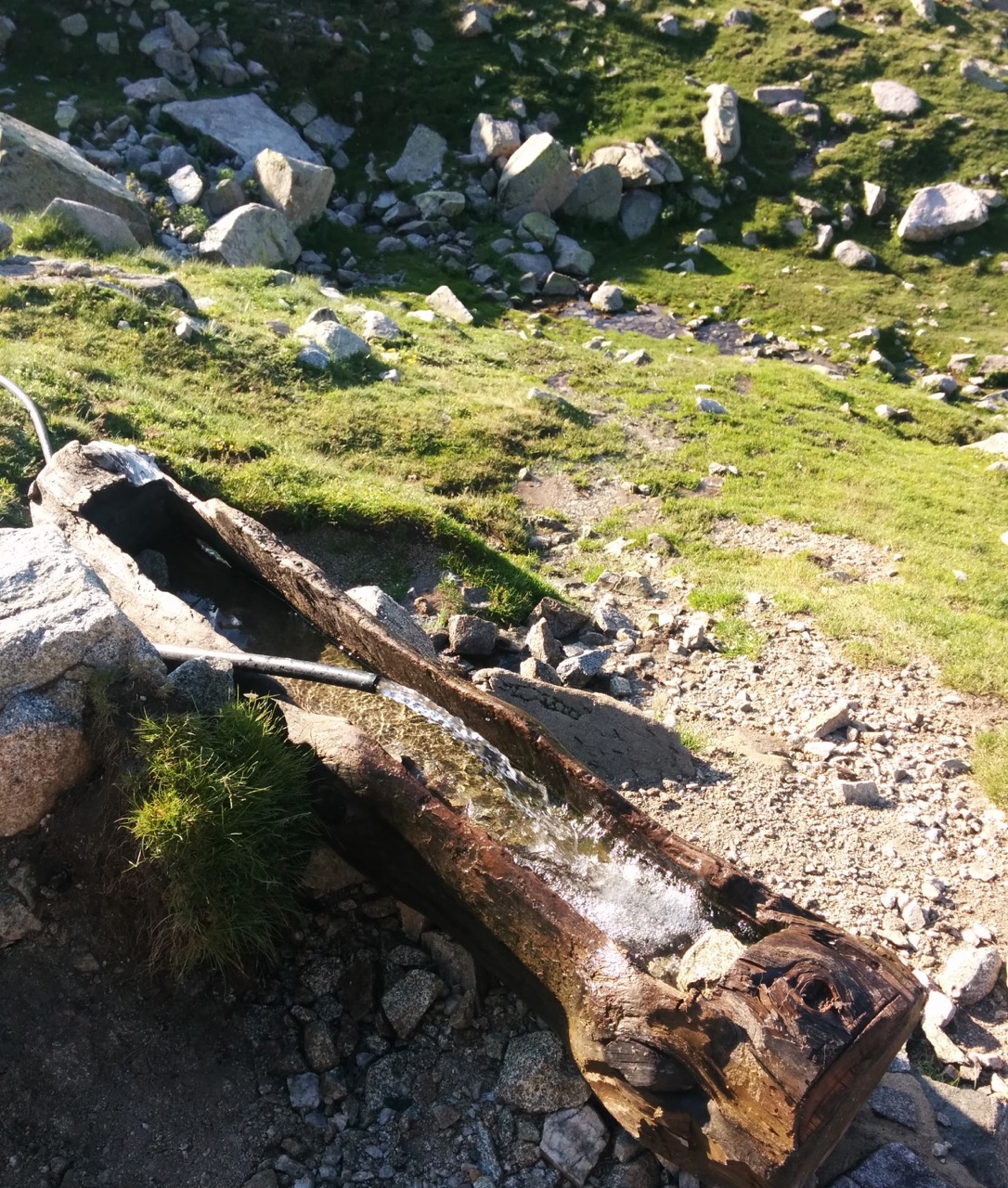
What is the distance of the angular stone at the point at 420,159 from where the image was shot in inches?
916

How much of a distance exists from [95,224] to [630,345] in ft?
30.8

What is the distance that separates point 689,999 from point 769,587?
21.7 ft

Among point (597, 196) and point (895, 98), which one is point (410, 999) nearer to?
point (597, 196)

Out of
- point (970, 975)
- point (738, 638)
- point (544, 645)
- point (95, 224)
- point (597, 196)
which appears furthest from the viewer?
point (597, 196)

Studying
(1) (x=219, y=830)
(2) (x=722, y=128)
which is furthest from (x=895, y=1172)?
(2) (x=722, y=128)

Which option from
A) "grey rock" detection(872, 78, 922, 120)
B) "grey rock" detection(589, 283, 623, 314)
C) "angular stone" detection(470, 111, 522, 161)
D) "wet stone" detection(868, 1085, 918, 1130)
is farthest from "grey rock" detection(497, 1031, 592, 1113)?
"grey rock" detection(872, 78, 922, 120)

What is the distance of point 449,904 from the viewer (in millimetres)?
4547

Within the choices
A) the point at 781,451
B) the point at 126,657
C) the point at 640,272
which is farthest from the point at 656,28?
the point at 126,657

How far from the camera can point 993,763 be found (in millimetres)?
7258

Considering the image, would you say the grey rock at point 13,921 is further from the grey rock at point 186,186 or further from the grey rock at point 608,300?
the grey rock at point 608,300

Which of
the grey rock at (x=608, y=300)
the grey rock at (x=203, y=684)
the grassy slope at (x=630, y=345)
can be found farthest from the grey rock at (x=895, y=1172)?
the grey rock at (x=608, y=300)

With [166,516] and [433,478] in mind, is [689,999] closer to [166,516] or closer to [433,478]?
[166,516]

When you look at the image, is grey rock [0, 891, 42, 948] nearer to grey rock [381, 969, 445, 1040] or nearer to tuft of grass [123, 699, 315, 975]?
tuft of grass [123, 699, 315, 975]

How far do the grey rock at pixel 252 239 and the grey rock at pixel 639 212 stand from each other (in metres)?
8.10
